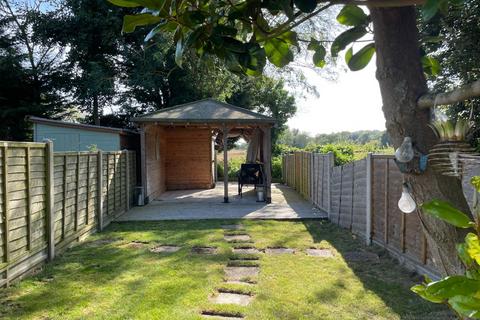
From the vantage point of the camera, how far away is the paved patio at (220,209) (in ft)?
32.0

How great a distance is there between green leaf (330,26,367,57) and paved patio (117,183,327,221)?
8325 mm

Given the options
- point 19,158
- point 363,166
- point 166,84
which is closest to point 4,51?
point 166,84

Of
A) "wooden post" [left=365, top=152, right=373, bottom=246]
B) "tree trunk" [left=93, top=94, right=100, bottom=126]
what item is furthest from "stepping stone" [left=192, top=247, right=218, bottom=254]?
"tree trunk" [left=93, top=94, right=100, bottom=126]

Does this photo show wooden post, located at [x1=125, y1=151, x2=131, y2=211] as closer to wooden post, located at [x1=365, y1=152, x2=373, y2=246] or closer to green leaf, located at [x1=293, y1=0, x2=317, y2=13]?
wooden post, located at [x1=365, y1=152, x2=373, y2=246]

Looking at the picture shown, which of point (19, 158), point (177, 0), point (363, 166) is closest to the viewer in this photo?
point (177, 0)

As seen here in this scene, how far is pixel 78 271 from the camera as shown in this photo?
531 centimetres

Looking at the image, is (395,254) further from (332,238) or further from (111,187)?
(111,187)

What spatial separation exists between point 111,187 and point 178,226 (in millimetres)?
1933

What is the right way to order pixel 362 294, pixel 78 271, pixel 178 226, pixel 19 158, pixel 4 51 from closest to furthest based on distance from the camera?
pixel 362 294
pixel 19 158
pixel 78 271
pixel 178 226
pixel 4 51

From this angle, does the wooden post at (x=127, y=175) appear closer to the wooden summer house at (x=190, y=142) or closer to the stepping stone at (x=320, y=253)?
the wooden summer house at (x=190, y=142)

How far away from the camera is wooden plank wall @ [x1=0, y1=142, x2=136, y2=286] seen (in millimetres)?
4449

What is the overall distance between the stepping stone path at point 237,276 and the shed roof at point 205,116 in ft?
16.4

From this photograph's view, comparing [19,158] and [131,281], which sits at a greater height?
[19,158]

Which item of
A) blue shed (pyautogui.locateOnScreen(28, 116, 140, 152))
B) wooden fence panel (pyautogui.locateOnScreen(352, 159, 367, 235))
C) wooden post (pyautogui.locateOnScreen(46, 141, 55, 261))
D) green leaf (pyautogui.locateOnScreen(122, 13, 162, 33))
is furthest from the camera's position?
blue shed (pyautogui.locateOnScreen(28, 116, 140, 152))
